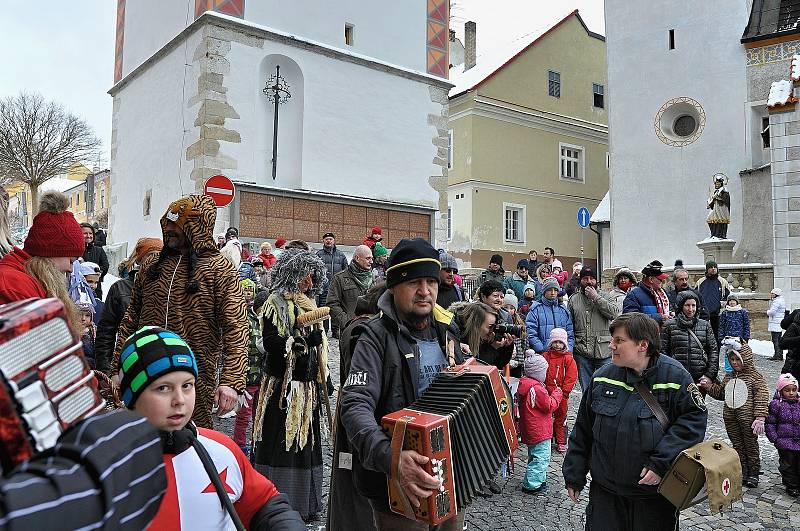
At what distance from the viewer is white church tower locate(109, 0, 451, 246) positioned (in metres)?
16.4

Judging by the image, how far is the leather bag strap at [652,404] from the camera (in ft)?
11.7

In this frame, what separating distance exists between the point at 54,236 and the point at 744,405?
6.32 metres

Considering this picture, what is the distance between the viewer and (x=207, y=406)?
394cm

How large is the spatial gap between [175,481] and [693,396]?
2890mm

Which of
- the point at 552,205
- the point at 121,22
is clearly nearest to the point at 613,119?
the point at 552,205

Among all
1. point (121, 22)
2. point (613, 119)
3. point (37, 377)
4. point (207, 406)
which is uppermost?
point (121, 22)

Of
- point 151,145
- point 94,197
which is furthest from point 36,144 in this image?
point 94,197

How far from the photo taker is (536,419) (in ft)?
19.6

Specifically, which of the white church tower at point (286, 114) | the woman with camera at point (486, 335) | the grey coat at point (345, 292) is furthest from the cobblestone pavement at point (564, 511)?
the white church tower at point (286, 114)

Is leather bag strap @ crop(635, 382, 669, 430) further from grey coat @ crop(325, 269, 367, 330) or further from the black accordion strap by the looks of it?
grey coat @ crop(325, 269, 367, 330)

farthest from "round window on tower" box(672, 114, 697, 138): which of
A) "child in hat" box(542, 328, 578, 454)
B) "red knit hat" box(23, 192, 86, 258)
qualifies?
"red knit hat" box(23, 192, 86, 258)

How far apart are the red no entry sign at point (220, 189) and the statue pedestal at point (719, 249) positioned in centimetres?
1625

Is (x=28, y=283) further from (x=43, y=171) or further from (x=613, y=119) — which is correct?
(x=43, y=171)

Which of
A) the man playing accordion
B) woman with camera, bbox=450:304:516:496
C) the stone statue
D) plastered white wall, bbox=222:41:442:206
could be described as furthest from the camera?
the stone statue
